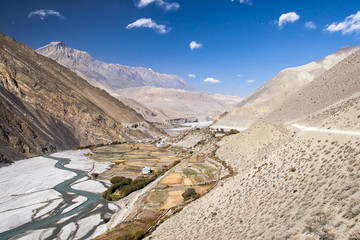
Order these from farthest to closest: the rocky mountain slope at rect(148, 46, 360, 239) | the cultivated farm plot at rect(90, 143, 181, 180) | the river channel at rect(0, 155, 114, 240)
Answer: the cultivated farm plot at rect(90, 143, 181, 180) → the river channel at rect(0, 155, 114, 240) → the rocky mountain slope at rect(148, 46, 360, 239)

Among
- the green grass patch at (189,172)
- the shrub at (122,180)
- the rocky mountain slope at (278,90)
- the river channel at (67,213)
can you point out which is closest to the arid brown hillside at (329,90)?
the green grass patch at (189,172)

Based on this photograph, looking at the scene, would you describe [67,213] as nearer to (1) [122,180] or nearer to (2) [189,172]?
(1) [122,180]

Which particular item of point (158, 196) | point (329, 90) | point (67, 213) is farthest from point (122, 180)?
point (329, 90)

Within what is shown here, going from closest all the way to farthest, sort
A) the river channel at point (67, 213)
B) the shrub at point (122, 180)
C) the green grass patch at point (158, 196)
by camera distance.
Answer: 1. the river channel at point (67, 213)
2. the green grass patch at point (158, 196)
3. the shrub at point (122, 180)

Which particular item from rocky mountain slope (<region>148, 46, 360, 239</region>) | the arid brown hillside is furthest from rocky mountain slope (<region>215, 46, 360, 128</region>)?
rocky mountain slope (<region>148, 46, 360, 239</region>)

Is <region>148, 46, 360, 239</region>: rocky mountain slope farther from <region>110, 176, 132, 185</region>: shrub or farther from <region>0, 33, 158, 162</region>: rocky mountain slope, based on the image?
<region>0, 33, 158, 162</region>: rocky mountain slope

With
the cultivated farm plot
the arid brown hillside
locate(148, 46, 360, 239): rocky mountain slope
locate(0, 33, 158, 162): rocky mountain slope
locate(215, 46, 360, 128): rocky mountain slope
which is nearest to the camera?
locate(148, 46, 360, 239): rocky mountain slope

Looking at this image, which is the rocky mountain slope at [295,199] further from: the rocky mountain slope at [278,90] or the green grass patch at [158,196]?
the rocky mountain slope at [278,90]
